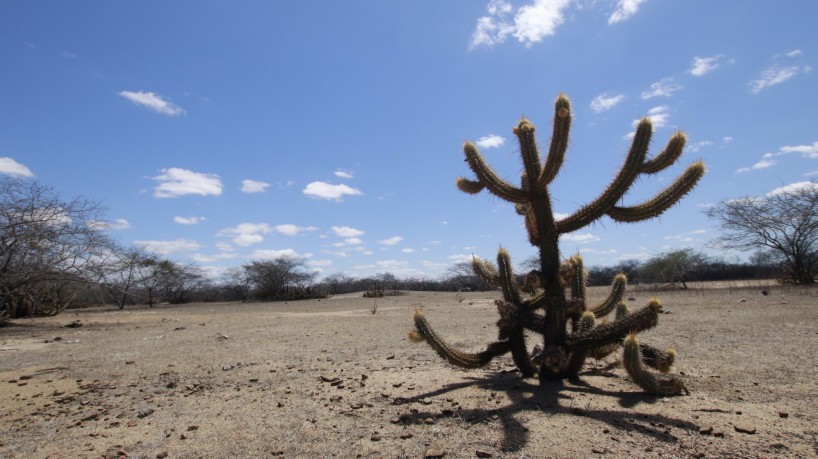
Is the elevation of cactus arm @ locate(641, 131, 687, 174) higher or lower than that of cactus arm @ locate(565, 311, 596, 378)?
higher

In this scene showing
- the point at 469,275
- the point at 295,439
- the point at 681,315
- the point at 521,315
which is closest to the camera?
the point at 295,439

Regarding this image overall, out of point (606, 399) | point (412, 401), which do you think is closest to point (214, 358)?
point (412, 401)

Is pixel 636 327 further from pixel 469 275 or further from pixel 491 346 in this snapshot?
pixel 469 275

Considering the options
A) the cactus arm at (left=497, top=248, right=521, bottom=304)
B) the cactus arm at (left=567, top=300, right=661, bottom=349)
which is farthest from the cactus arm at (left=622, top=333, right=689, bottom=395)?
the cactus arm at (left=497, top=248, right=521, bottom=304)

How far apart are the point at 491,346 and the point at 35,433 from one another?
4.10m

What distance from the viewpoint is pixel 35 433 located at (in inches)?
145

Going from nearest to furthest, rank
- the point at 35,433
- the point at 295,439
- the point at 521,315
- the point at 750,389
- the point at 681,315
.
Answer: the point at 295,439
the point at 35,433
the point at 750,389
the point at 521,315
the point at 681,315

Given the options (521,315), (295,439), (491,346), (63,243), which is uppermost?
(63,243)

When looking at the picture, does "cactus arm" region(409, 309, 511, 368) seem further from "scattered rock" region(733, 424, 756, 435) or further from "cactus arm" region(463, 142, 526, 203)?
"scattered rock" region(733, 424, 756, 435)

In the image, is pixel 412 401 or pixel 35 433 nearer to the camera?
pixel 35 433

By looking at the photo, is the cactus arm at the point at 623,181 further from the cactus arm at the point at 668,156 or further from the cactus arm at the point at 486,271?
the cactus arm at the point at 486,271

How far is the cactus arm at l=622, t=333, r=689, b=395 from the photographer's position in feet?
11.9

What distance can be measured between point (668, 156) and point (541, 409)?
8.52 ft

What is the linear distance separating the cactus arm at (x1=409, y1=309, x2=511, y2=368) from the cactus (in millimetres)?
10
